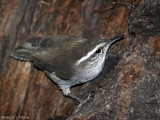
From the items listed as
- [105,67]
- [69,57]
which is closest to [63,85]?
[69,57]

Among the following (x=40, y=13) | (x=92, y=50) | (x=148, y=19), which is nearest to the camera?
(x=148, y=19)

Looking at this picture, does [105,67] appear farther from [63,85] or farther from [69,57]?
[63,85]

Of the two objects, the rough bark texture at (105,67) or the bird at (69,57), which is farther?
the bird at (69,57)

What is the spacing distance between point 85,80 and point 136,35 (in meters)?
1.18

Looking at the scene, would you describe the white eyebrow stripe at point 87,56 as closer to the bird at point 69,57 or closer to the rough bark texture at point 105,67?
the bird at point 69,57

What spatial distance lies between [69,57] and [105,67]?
679 mm

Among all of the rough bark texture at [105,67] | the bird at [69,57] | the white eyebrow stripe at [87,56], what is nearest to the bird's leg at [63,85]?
the bird at [69,57]

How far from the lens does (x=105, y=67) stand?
5.77 meters

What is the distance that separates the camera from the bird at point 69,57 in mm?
5391

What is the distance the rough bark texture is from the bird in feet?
0.81

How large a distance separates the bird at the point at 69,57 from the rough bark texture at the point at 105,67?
0.81 ft

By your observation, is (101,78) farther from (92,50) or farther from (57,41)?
(57,41)

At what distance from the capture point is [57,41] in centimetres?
582

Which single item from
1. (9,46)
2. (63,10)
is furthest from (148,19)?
(9,46)
